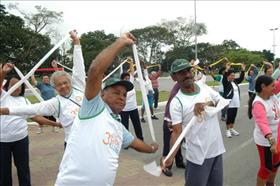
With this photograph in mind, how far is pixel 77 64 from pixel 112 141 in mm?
2024

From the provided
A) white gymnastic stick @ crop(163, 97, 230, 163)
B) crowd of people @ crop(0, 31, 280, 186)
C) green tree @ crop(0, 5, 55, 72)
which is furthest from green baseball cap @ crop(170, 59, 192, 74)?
green tree @ crop(0, 5, 55, 72)

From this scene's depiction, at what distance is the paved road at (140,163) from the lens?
17.5 feet

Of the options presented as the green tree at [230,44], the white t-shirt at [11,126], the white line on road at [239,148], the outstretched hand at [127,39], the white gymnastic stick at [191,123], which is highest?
the outstretched hand at [127,39]

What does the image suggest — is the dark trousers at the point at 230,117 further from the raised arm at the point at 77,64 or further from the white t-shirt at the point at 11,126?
the white t-shirt at the point at 11,126

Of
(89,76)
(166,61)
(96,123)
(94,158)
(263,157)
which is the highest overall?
(89,76)

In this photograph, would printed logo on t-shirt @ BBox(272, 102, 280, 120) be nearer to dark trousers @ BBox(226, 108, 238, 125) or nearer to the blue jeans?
the blue jeans

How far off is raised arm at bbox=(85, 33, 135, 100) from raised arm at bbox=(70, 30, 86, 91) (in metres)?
1.88

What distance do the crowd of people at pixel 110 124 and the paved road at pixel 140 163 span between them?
569 millimetres

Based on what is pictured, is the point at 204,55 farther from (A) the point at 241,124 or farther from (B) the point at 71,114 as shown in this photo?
(B) the point at 71,114

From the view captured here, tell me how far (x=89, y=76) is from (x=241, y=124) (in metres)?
8.93

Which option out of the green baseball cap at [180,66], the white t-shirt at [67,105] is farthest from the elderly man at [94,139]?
the white t-shirt at [67,105]

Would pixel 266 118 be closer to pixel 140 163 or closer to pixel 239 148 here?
pixel 140 163

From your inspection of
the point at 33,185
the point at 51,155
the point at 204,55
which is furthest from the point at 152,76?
the point at 204,55

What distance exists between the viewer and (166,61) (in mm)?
78000
